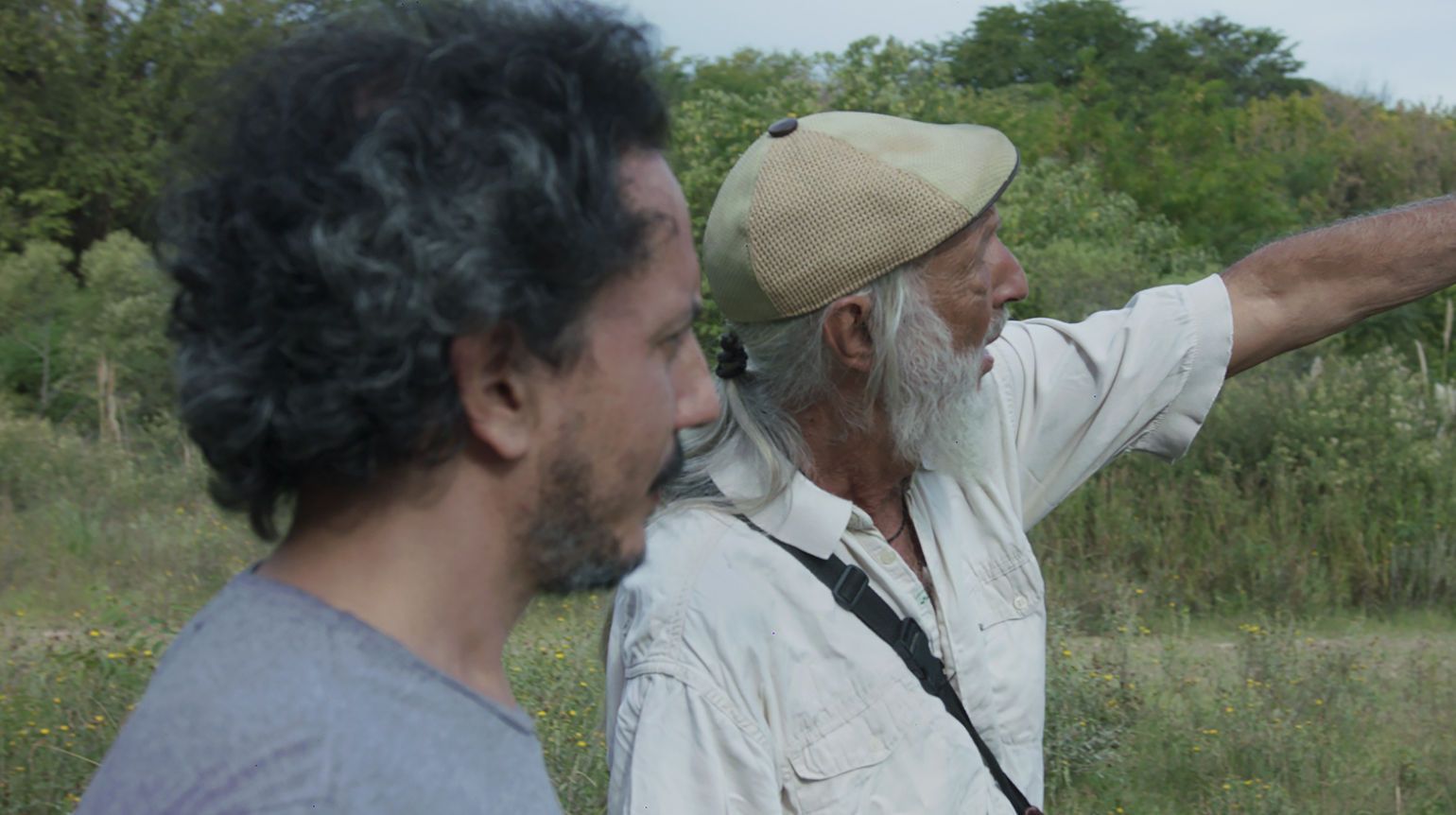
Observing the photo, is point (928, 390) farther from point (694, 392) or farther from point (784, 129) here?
point (694, 392)

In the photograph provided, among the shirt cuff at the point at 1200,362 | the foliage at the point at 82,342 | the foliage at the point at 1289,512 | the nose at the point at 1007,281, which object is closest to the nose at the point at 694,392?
the nose at the point at 1007,281

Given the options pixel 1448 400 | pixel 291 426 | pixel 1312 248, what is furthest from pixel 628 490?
pixel 1448 400

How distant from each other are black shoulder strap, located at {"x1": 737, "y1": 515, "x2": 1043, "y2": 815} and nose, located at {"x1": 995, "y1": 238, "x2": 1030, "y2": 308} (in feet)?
1.74

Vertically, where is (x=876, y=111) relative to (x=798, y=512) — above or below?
below

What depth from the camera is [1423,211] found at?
2.65 meters

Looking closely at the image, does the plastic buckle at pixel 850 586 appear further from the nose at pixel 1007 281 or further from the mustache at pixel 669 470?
the mustache at pixel 669 470

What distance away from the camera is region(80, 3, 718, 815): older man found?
1.09 metres

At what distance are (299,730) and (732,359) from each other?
4.60 feet

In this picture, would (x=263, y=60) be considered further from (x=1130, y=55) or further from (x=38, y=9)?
(x=1130, y=55)

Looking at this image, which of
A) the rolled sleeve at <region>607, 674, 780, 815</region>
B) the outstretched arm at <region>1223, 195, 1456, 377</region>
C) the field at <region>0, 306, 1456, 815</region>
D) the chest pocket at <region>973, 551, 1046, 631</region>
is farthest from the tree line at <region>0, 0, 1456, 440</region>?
the rolled sleeve at <region>607, 674, 780, 815</region>

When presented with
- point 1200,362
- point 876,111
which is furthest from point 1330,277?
point 876,111

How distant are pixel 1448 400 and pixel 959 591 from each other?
281 inches

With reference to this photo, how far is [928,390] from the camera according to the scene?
7.49 ft

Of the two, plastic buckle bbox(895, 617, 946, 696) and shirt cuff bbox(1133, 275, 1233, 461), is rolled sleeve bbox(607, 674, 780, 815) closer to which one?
plastic buckle bbox(895, 617, 946, 696)
